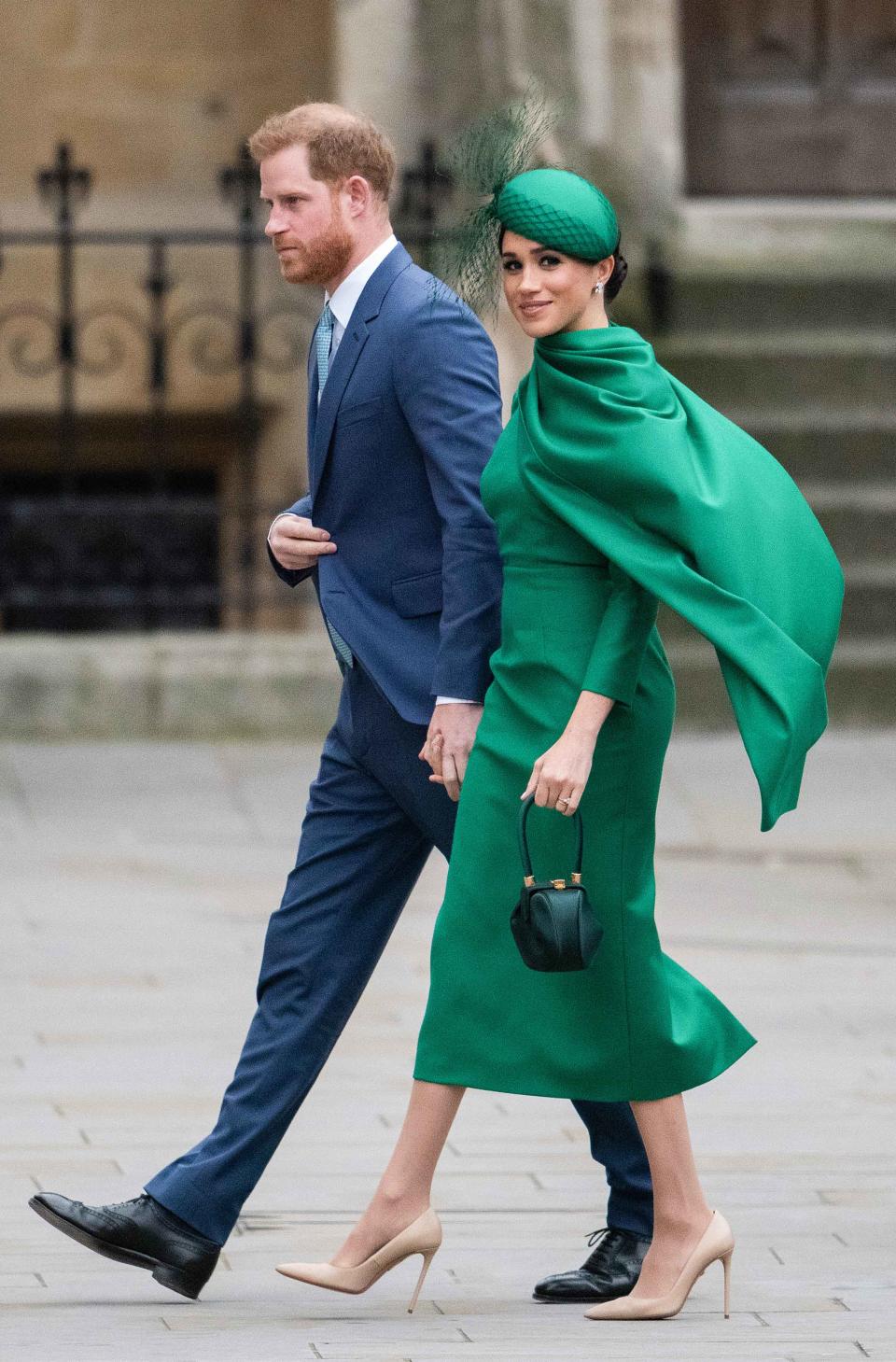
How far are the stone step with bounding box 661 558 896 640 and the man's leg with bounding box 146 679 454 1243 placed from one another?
19.0 ft

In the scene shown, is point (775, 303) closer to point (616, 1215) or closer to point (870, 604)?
point (870, 604)

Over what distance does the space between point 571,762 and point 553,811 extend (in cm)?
14

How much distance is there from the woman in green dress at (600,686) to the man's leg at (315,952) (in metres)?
0.24

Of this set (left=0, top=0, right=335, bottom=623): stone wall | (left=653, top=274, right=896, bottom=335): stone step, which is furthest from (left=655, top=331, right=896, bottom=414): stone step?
(left=0, top=0, right=335, bottom=623): stone wall

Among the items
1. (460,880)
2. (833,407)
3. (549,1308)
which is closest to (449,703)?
(460,880)

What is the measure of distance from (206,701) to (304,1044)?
5.62 m

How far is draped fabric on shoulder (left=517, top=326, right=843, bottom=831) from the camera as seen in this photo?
4137 millimetres

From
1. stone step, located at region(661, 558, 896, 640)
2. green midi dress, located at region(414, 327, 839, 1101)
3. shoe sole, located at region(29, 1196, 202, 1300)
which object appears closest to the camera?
green midi dress, located at region(414, 327, 839, 1101)

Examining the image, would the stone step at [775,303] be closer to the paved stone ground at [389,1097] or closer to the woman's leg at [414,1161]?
the paved stone ground at [389,1097]

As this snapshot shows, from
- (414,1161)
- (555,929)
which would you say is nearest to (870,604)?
(414,1161)

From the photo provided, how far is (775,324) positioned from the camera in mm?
10914

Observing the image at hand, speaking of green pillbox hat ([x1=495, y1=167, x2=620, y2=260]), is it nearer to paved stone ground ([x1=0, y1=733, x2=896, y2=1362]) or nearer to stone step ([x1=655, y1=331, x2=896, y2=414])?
paved stone ground ([x1=0, y1=733, x2=896, y2=1362])

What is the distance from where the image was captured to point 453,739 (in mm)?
4348

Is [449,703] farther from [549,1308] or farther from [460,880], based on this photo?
[549,1308]
